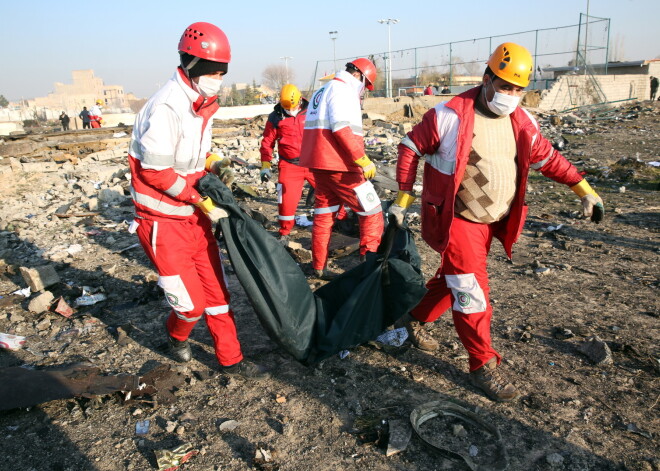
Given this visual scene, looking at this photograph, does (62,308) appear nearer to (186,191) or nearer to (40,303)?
(40,303)

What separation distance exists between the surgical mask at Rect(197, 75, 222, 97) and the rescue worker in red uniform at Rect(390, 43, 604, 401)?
1.18 meters

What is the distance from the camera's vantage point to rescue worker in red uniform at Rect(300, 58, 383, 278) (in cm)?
411

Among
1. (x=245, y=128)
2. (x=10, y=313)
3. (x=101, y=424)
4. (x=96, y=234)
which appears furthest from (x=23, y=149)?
(x=101, y=424)

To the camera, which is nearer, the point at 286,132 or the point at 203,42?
the point at 203,42

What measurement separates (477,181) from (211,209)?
1.58 metres

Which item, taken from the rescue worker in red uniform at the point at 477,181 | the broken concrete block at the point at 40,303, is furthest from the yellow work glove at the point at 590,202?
the broken concrete block at the point at 40,303

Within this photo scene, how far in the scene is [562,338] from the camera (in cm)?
341

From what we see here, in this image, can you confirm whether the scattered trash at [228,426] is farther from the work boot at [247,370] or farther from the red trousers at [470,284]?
the red trousers at [470,284]

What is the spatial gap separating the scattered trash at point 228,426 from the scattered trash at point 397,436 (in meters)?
0.85

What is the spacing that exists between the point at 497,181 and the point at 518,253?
8.78 ft

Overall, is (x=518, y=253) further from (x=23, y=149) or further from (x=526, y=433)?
(x=23, y=149)

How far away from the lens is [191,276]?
9.77 feet

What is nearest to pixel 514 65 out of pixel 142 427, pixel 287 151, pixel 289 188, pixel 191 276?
pixel 191 276

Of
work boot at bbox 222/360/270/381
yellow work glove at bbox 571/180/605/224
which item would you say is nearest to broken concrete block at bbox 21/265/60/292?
work boot at bbox 222/360/270/381
